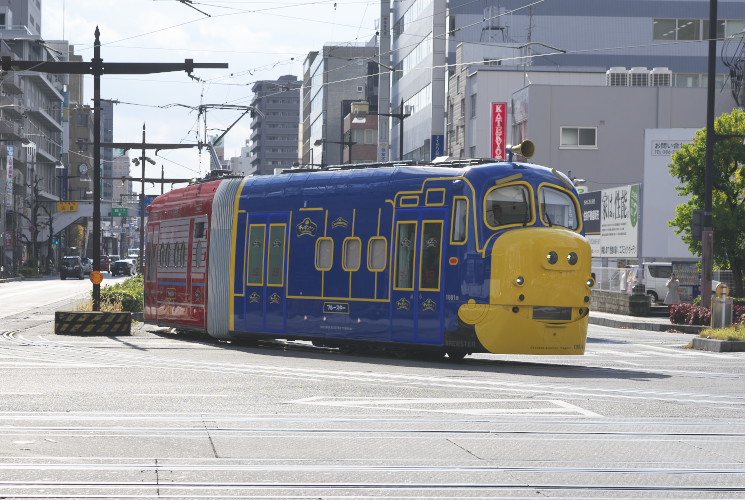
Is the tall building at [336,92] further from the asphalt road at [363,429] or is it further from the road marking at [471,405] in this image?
the road marking at [471,405]

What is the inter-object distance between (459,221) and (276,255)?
195 inches

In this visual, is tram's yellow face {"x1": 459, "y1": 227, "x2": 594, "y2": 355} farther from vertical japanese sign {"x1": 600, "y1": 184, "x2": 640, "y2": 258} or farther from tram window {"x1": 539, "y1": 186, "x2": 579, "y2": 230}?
vertical japanese sign {"x1": 600, "y1": 184, "x2": 640, "y2": 258}

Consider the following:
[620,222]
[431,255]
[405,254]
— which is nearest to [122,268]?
[620,222]

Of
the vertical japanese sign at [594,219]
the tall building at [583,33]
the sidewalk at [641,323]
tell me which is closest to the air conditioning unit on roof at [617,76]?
the tall building at [583,33]

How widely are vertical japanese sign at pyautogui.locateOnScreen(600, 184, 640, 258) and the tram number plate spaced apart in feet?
93.5

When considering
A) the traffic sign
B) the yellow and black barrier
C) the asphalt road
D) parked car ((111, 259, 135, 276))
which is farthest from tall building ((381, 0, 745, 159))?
the asphalt road

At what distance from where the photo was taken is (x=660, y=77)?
71.8 m

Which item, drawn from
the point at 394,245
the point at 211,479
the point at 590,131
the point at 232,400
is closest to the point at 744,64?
the point at 590,131

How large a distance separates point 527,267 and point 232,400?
6662 mm

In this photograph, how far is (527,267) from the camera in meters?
19.0

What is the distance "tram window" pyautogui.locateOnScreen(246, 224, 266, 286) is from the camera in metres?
23.9

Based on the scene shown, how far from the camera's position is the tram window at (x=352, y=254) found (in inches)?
844

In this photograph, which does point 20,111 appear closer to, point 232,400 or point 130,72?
point 130,72

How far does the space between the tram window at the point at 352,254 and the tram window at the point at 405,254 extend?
1.04 m
